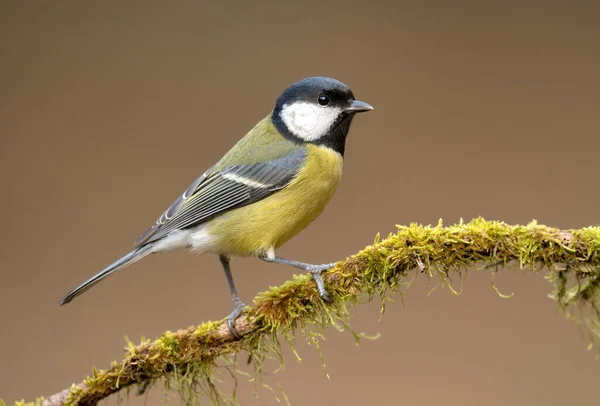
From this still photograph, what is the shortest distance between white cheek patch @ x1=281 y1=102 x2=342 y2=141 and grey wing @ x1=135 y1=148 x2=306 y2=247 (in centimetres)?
6

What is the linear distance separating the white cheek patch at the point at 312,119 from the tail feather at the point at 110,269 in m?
0.50

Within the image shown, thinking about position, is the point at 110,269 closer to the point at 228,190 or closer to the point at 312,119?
the point at 228,190

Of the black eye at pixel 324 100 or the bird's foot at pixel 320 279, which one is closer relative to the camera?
the bird's foot at pixel 320 279

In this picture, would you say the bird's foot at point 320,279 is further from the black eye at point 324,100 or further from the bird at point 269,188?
the black eye at point 324,100

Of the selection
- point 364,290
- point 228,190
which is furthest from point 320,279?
point 228,190

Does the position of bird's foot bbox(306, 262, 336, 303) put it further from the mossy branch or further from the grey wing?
the grey wing

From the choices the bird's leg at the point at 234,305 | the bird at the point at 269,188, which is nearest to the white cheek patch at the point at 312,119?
the bird at the point at 269,188

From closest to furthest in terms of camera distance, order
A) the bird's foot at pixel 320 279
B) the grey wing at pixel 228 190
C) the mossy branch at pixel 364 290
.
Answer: the mossy branch at pixel 364 290
the bird's foot at pixel 320 279
the grey wing at pixel 228 190

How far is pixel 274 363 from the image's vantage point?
1.90m

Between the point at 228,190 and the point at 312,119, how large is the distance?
291 millimetres

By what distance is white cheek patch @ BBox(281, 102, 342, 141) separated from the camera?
5.13 ft

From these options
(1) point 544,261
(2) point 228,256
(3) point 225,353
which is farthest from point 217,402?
(1) point 544,261

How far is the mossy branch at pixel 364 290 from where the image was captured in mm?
1035

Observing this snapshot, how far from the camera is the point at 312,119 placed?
157cm
